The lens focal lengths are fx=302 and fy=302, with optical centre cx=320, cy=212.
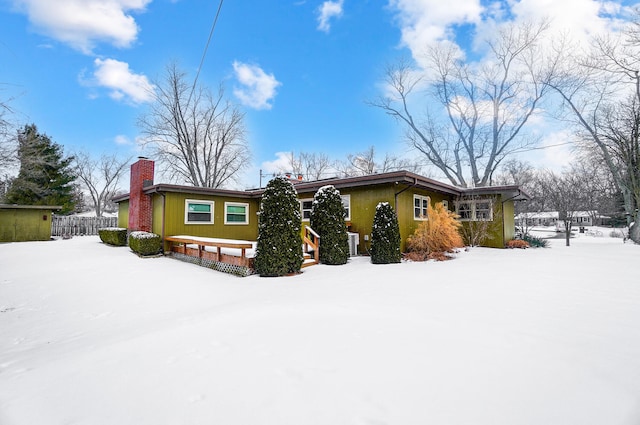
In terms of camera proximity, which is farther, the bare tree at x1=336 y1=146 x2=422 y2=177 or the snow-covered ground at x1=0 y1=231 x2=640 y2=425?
the bare tree at x1=336 y1=146 x2=422 y2=177

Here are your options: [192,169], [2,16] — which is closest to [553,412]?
[2,16]

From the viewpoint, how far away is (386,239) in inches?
355

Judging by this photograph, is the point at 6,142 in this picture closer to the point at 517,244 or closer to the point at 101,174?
the point at 517,244

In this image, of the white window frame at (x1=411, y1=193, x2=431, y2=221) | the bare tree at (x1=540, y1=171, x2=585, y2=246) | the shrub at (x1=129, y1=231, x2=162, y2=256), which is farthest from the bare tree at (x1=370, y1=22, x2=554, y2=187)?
the shrub at (x1=129, y1=231, x2=162, y2=256)

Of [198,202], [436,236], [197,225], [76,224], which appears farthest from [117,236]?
[436,236]

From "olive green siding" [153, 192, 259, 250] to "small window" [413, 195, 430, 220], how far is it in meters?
6.97

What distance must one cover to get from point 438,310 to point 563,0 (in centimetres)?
1607

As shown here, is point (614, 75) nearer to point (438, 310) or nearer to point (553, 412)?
point (438, 310)

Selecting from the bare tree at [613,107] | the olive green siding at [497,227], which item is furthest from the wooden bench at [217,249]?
the bare tree at [613,107]

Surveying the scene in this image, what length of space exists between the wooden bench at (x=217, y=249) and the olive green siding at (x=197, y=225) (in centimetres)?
68

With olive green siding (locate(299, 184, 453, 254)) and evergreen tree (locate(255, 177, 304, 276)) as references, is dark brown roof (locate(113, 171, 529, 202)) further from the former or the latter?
evergreen tree (locate(255, 177, 304, 276))

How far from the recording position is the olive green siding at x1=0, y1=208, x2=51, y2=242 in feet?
48.7

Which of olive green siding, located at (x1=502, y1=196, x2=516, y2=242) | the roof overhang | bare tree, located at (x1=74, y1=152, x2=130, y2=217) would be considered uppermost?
bare tree, located at (x1=74, y1=152, x2=130, y2=217)

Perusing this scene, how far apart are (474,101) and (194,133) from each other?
23.1m
